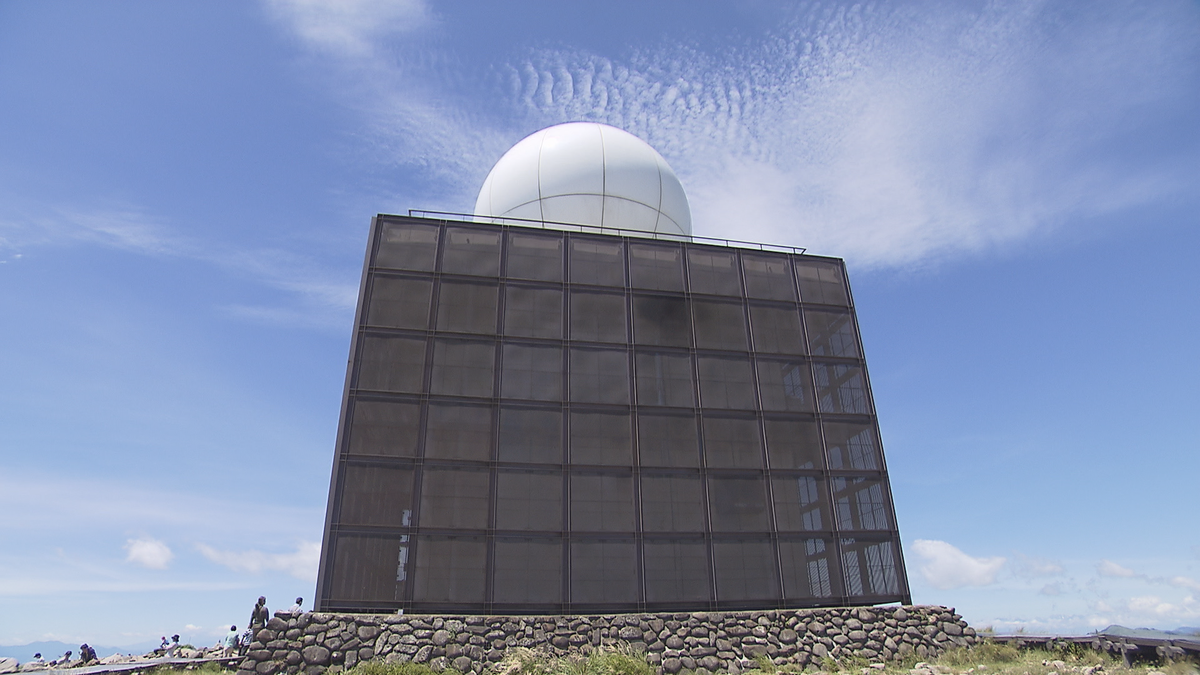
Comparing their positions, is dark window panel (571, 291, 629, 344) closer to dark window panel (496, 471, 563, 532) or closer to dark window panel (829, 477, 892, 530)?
dark window panel (496, 471, 563, 532)

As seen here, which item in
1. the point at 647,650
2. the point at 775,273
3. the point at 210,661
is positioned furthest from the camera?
the point at 775,273

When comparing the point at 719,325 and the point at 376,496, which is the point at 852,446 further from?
the point at 376,496

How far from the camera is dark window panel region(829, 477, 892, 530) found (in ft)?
62.7

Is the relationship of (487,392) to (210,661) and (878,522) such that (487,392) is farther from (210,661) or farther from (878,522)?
(878,522)

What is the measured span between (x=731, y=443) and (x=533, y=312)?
656cm

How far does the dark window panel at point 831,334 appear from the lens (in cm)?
2145

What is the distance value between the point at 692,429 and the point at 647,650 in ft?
18.7

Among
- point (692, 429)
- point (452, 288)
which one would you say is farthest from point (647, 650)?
point (452, 288)

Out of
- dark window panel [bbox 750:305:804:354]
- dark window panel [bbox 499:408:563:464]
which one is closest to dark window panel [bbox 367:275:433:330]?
dark window panel [bbox 499:408:563:464]

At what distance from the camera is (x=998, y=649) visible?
17375 mm

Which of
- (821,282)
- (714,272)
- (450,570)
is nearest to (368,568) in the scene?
(450,570)

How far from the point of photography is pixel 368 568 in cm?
1639

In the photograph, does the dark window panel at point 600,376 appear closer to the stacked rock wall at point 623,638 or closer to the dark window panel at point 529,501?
the dark window panel at point 529,501

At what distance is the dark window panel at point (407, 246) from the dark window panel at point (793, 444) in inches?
422
